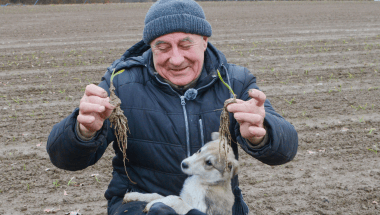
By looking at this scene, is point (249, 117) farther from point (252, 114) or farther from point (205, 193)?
point (205, 193)

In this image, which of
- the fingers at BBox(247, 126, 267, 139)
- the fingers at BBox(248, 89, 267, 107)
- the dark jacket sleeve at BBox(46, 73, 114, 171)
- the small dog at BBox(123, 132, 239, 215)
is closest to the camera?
the fingers at BBox(248, 89, 267, 107)

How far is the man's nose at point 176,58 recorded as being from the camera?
8.70ft

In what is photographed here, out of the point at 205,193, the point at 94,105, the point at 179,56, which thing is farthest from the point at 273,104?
the point at 94,105

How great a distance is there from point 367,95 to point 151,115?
21.3 ft

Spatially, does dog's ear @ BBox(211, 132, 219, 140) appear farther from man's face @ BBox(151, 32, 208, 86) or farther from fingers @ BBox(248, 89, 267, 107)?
fingers @ BBox(248, 89, 267, 107)

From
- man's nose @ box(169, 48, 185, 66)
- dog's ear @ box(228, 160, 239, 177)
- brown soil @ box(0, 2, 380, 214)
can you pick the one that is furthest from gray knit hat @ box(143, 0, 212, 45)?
brown soil @ box(0, 2, 380, 214)

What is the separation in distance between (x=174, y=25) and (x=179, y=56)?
23 centimetres

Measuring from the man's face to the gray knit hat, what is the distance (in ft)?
0.16

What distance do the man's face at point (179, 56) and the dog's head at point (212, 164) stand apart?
0.52 metres

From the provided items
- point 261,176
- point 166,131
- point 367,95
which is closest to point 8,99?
point 261,176

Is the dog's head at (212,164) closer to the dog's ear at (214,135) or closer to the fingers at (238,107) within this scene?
the dog's ear at (214,135)

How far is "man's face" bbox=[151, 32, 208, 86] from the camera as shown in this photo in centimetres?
268

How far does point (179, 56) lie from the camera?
8.74 ft

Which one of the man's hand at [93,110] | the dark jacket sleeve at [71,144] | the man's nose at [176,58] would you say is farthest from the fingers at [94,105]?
the man's nose at [176,58]
